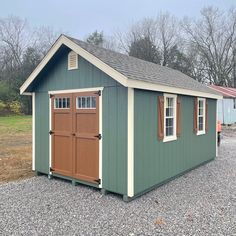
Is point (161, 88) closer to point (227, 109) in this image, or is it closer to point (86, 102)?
point (86, 102)

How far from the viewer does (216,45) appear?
38.2 metres

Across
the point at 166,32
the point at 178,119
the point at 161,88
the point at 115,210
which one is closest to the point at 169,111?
the point at 178,119

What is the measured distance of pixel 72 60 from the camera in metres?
6.21

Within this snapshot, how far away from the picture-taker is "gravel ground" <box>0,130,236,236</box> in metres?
4.10

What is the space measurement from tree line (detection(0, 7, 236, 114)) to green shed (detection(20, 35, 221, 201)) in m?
28.1

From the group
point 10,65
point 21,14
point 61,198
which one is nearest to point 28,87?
point 61,198

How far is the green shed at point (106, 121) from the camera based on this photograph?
5328 millimetres

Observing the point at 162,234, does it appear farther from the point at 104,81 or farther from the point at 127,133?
the point at 104,81

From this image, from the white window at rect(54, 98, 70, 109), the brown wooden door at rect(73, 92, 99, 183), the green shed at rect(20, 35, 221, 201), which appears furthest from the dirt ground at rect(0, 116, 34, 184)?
the white window at rect(54, 98, 70, 109)

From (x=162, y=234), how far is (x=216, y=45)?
1522 inches

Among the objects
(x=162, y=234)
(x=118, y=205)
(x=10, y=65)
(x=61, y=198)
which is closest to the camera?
(x=162, y=234)

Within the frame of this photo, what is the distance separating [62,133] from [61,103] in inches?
28.8

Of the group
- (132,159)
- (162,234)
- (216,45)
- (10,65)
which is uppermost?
(216,45)

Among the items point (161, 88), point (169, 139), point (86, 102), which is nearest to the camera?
point (161, 88)
